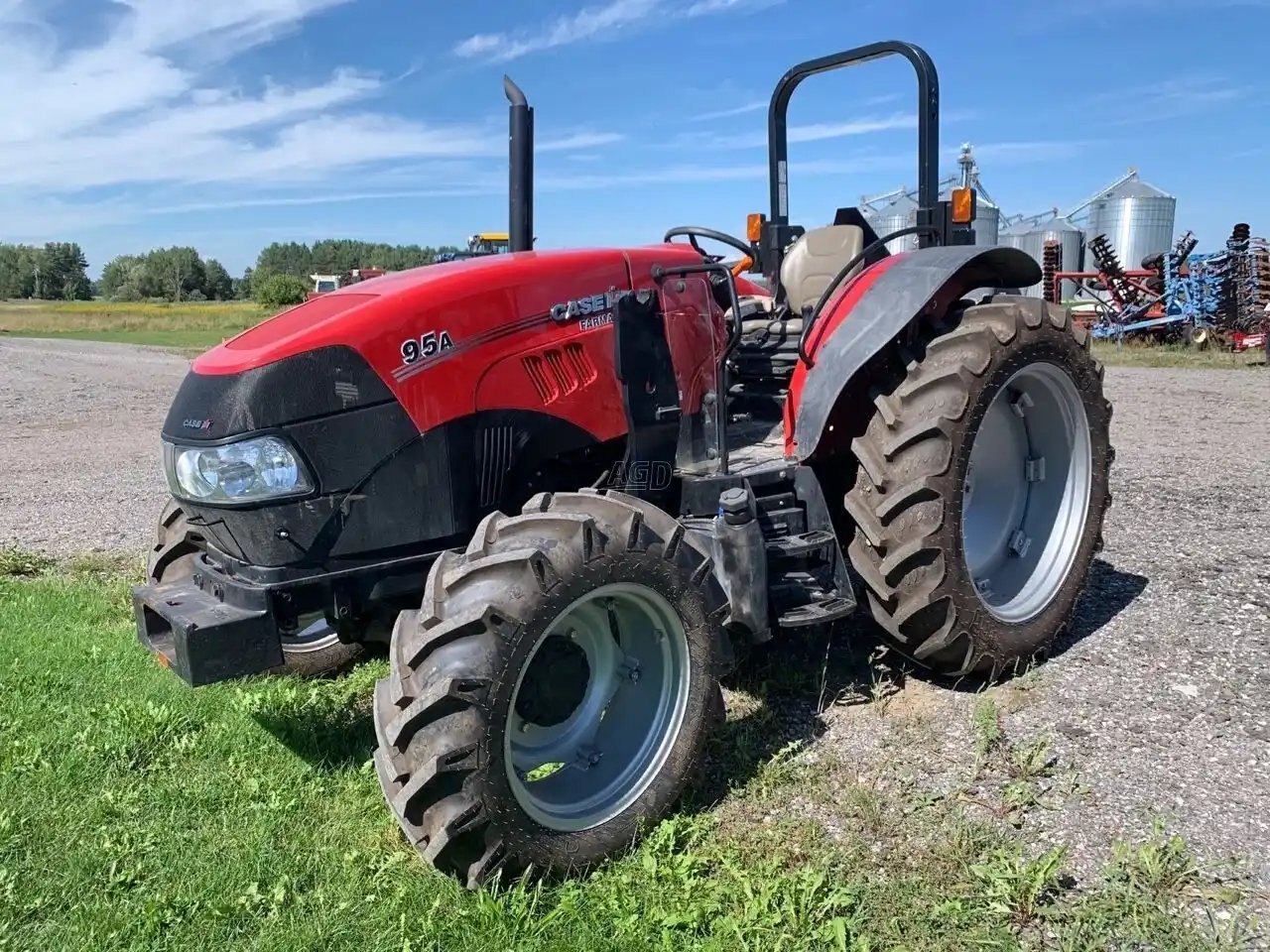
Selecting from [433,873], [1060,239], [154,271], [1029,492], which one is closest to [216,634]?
[433,873]

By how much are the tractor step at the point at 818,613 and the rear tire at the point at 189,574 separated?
62.1 inches

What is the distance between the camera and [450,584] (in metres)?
2.74

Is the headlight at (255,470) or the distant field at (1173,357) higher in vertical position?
the headlight at (255,470)

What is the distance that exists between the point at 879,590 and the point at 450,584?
165cm

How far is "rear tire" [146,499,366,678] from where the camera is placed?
3689mm

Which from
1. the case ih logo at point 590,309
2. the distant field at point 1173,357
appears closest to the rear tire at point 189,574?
the case ih logo at point 590,309

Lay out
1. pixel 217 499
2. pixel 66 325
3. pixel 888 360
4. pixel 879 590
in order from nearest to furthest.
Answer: pixel 217 499, pixel 879 590, pixel 888 360, pixel 66 325

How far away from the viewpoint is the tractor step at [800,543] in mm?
3619

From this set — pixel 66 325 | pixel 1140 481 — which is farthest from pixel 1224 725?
pixel 66 325

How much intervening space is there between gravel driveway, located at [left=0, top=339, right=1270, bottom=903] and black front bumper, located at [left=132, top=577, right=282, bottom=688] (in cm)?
175

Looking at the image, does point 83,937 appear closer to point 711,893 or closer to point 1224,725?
point 711,893

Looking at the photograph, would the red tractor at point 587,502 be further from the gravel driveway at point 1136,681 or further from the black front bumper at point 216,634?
the gravel driveway at point 1136,681

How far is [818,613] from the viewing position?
11.7ft

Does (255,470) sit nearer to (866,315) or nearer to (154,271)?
(866,315)
